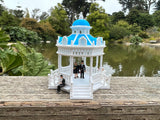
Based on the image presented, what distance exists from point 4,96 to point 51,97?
1.92 meters

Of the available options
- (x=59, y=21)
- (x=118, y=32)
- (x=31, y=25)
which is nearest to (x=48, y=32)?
(x=31, y=25)

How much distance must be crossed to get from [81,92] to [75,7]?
135 ft

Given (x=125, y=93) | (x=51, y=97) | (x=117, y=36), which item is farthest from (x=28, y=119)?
(x=117, y=36)

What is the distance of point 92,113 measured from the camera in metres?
4.95

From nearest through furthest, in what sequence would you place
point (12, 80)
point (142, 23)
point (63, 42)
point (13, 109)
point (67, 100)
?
point (13, 109)
point (67, 100)
point (63, 42)
point (12, 80)
point (142, 23)

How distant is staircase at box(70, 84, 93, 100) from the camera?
5.27m

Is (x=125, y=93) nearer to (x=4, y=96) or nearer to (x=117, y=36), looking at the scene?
(x=4, y=96)

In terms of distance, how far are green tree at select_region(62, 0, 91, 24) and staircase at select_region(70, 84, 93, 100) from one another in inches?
1502

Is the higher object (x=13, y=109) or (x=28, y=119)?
(x=13, y=109)

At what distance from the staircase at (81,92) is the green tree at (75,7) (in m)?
38.1

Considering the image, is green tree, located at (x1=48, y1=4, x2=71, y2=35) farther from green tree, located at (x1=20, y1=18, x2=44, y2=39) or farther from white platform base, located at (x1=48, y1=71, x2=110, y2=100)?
white platform base, located at (x1=48, y1=71, x2=110, y2=100)

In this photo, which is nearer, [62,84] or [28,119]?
[28,119]

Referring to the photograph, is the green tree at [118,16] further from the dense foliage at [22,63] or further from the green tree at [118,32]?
the dense foliage at [22,63]

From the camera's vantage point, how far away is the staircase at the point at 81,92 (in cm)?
527
